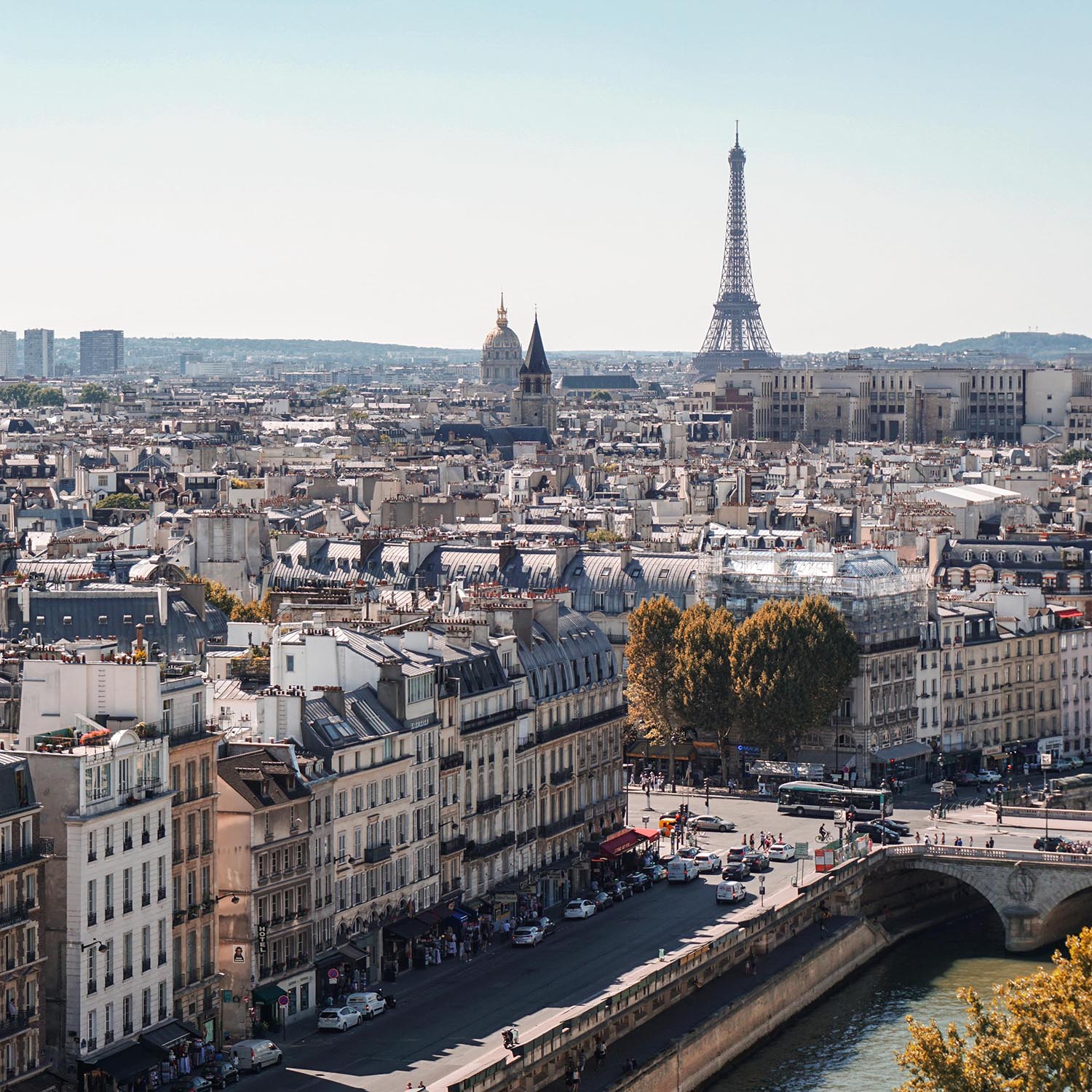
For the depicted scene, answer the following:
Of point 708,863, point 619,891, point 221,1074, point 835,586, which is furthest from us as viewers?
point 835,586

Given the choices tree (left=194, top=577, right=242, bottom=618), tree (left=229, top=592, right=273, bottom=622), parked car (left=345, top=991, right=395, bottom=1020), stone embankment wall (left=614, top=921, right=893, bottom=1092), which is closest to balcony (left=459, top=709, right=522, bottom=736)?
stone embankment wall (left=614, top=921, right=893, bottom=1092)

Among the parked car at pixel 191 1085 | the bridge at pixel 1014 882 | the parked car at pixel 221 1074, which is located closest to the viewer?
the parked car at pixel 191 1085

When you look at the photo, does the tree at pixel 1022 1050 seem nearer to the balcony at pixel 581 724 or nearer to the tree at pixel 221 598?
the balcony at pixel 581 724

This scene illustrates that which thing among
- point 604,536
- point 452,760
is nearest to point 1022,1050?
point 452,760

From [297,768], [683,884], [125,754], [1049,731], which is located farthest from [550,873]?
[1049,731]

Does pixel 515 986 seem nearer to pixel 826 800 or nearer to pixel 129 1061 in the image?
pixel 129 1061

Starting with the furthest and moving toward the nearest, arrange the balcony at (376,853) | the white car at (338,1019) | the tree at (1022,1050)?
the balcony at (376,853) → the white car at (338,1019) → the tree at (1022,1050)

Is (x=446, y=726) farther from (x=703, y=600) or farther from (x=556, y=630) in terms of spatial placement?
(x=703, y=600)

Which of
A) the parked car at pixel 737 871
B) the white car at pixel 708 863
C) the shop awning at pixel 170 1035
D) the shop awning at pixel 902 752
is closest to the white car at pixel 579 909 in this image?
the parked car at pixel 737 871
